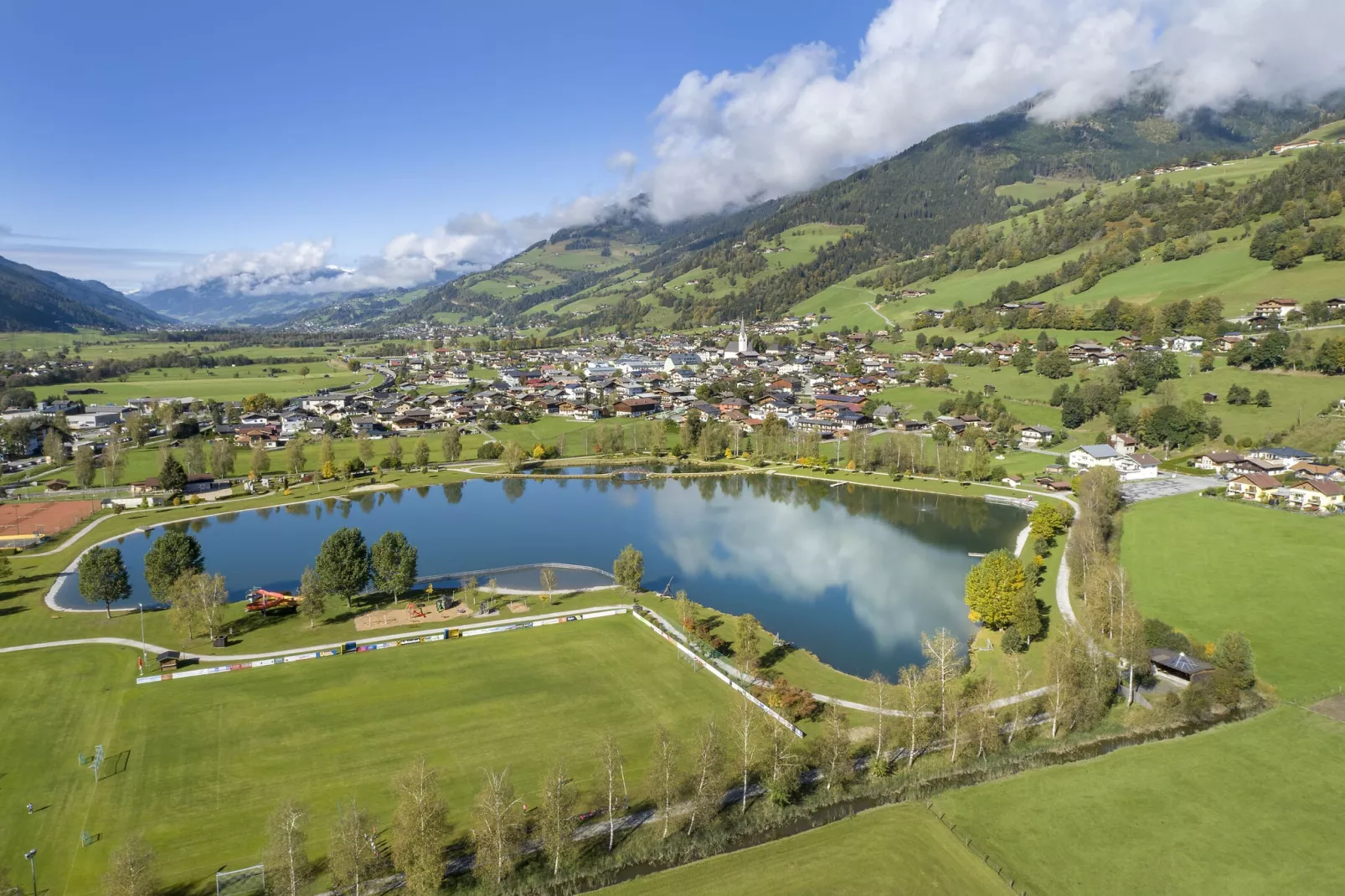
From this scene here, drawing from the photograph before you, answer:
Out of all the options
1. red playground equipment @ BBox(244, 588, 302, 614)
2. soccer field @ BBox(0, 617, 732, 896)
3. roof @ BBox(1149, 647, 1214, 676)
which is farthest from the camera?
red playground equipment @ BBox(244, 588, 302, 614)

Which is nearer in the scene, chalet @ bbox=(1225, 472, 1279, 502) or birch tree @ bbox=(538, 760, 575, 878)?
birch tree @ bbox=(538, 760, 575, 878)

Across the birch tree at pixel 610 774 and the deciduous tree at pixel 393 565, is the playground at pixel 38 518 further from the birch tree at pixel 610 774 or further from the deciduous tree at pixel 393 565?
the birch tree at pixel 610 774

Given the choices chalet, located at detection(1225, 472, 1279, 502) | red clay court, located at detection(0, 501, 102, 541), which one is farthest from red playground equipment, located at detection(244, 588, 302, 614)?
chalet, located at detection(1225, 472, 1279, 502)

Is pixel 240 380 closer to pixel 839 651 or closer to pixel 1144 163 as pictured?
pixel 839 651

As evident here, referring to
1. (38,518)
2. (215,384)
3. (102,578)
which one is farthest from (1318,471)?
(215,384)

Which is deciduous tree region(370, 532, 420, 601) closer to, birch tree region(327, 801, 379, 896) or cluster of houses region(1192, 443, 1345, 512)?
birch tree region(327, 801, 379, 896)

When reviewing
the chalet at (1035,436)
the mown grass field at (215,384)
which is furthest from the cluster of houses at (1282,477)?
the mown grass field at (215,384)

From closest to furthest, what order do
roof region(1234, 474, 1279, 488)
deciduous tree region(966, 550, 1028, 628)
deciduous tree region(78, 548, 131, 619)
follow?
deciduous tree region(966, 550, 1028, 628) → deciduous tree region(78, 548, 131, 619) → roof region(1234, 474, 1279, 488)

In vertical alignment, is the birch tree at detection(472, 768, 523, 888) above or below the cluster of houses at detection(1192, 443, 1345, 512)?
below
